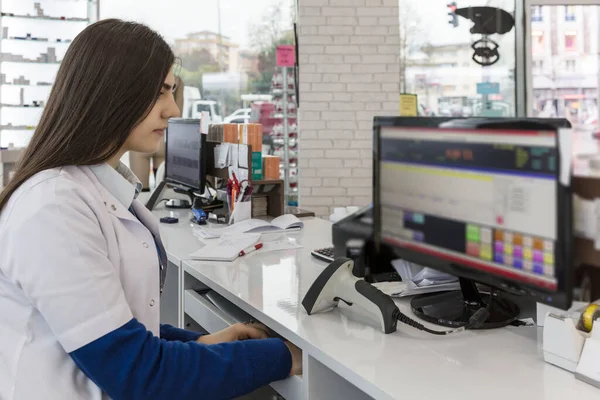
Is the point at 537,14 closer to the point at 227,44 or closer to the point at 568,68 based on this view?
the point at 568,68

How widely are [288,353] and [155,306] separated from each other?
0.93 feet

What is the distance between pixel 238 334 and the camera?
1.59 m

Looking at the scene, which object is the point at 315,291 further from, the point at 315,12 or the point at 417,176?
the point at 315,12

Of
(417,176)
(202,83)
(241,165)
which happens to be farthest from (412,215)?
(202,83)

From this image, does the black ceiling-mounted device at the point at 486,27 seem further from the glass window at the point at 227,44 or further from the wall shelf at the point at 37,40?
the wall shelf at the point at 37,40

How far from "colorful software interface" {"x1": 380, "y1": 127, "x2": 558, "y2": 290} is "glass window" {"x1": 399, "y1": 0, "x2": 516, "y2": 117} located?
16.7 ft

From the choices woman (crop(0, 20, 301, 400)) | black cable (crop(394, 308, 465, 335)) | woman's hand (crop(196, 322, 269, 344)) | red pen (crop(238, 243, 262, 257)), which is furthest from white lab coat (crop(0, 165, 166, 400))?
red pen (crop(238, 243, 262, 257))

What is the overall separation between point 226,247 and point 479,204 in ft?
3.88

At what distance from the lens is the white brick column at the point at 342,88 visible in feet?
19.4

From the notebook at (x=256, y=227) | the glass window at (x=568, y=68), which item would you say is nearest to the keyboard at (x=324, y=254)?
the notebook at (x=256, y=227)

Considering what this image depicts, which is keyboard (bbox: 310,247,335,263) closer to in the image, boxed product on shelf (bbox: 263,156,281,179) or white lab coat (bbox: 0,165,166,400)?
A: white lab coat (bbox: 0,165,166,400)

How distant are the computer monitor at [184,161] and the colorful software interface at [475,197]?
1809 mm

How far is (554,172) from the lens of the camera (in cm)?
114

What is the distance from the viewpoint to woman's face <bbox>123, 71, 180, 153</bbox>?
138 centimetres
